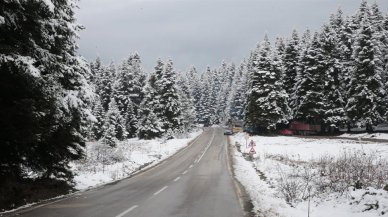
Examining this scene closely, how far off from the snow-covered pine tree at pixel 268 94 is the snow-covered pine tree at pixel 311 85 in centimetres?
233

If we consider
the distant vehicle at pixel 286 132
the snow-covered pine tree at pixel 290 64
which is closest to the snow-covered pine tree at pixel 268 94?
the distant vehicle at pixel 286 132

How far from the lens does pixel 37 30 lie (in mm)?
13094

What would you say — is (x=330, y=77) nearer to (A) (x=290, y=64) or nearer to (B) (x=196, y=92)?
(A) (x=290, y=64)

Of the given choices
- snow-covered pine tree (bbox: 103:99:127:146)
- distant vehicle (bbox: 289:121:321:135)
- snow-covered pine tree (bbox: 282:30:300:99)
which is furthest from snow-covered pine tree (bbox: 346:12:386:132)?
snow-covered pine tree (bbox: 103:99:127:146)

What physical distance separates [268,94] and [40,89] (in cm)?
5057

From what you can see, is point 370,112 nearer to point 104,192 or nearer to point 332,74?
point 332,74

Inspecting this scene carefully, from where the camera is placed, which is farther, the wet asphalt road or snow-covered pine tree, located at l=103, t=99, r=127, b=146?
snow-covered pine tree, located at l=103, t=99, r=127, b=146

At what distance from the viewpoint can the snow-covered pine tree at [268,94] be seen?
199 feet

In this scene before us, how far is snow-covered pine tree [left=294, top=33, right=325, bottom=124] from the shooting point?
5681cm

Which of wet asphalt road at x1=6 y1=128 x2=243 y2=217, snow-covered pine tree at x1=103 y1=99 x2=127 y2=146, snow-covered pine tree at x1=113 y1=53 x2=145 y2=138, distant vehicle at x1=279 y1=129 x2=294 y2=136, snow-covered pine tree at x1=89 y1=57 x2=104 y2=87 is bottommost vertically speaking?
wet asphalt road at x1=6 y1=128 x2=243 y2=217

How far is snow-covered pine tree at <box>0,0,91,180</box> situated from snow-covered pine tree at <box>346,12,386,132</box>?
40.4 m

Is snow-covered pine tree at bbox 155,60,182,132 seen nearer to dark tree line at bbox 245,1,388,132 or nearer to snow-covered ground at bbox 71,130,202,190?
dark tree line at bbox 245,1,388,132

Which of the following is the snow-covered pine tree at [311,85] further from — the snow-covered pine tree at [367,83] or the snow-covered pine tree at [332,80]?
the snow-covered pine tree at [367,83]

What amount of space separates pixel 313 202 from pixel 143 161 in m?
22.6
